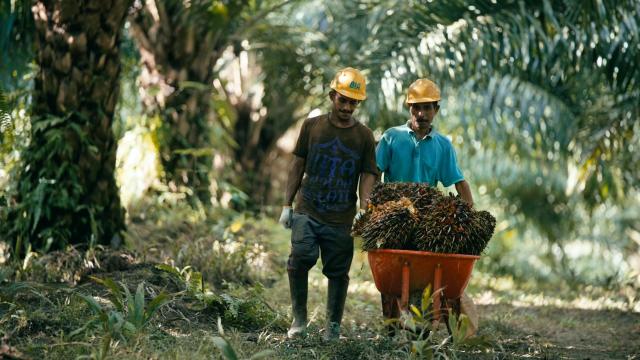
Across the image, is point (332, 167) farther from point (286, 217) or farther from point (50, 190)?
point (50, 190)

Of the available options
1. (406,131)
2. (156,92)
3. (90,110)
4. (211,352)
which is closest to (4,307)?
(211,352)

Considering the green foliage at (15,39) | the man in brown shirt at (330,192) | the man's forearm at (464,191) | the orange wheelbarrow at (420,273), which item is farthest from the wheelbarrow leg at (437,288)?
the green foliage at (15,39)

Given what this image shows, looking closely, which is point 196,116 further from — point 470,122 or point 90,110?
point 470,122

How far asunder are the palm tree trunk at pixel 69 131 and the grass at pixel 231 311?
1.52 ft

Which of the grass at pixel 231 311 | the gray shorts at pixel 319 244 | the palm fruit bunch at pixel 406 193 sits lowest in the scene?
the grass at pixel 231 311

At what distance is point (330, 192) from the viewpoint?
18.5 feet

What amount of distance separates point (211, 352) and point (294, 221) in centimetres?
130

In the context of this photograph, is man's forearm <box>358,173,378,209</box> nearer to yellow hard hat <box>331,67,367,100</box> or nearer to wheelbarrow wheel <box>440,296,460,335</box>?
yellow hard hat <box>331,67,367,100</box>

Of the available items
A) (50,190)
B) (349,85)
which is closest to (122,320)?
(349,85)

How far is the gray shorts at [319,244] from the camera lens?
18.4 ft

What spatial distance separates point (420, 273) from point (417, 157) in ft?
3.58

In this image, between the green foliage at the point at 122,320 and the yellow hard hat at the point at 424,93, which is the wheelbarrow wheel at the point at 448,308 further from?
the green foliage at the point at 122,320

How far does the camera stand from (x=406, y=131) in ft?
19.6

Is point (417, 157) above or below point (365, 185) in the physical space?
above
